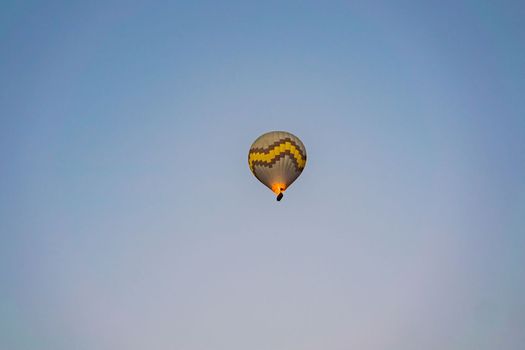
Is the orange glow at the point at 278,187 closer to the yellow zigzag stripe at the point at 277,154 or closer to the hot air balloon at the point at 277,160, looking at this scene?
the hot air balloon at the point at 277,160

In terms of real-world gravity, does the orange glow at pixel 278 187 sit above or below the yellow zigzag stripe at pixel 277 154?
below

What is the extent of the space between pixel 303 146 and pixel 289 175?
3862mm

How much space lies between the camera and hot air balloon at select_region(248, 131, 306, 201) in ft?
241

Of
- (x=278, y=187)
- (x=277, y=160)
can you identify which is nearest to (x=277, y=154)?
(x=277, y=160)

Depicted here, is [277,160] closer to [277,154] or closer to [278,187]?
[277,154]

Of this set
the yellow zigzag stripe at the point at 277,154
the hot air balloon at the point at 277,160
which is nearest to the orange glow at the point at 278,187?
the hot air balloon at the point at 277,160

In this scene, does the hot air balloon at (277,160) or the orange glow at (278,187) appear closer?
the hot air balloon at (277,160)

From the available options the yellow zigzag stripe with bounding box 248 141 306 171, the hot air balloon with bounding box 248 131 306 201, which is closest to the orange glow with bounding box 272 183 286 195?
the hot air balloon with bounding box 248 131 306 201

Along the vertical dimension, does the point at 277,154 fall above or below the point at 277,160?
above

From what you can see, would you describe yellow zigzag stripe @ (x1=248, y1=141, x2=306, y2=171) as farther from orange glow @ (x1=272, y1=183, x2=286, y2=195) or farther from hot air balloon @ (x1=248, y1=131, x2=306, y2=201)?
orange glow @ (x1=272, y1=183, x2=286, y2=195)

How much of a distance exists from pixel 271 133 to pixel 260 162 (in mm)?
2921

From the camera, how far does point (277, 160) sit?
241 feet

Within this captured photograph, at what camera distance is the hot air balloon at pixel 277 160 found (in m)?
73.5

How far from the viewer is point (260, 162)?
74.1 m
